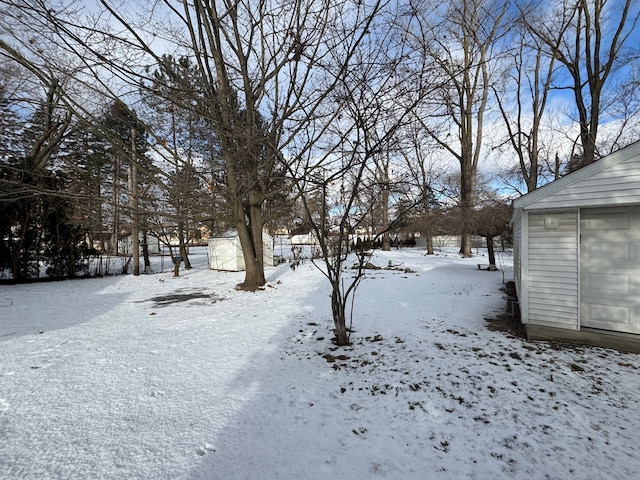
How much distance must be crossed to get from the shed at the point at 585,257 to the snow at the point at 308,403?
0.66 meters

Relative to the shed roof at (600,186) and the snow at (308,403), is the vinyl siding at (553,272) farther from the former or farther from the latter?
the snow at (308,403)

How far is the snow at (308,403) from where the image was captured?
2127 millimetres

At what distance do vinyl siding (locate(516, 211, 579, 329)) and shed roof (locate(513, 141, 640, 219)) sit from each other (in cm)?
37

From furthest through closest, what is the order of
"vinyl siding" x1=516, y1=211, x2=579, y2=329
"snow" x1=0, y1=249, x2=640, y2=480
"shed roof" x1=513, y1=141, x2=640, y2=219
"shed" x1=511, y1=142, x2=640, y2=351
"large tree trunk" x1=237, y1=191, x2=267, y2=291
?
"large tree trunk" x1=237, y1=191, x2=267, y2=291 < "vinyl siding" x1=516, y1=211, x2=579, y2=329 < "shed" x1=511, y1=142, x2=640, y2=351 < "shed roof" x1=513, y1=141, x2=640, y2=219 < "snow" x1=0, y1=249, x2=640, y2=480

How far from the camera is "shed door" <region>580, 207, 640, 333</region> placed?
4.41 metres

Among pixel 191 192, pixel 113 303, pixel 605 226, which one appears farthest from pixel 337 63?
pixel 113 303

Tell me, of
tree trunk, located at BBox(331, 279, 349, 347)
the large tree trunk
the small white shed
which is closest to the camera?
tree trunk, located at BBox(331, 279, 349, 347)

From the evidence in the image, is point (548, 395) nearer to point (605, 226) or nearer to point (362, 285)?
point (605, 226)

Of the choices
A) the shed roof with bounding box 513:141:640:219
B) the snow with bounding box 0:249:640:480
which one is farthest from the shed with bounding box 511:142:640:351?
the snow with bounding box 0:249:640:480

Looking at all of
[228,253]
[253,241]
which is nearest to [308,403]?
[253,241]

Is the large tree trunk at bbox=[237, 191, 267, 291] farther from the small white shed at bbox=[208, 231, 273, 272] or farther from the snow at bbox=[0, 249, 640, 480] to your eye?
the small white shed at bbox=[208, 231, 273, 272]

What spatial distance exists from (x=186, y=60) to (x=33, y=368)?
20.8ft

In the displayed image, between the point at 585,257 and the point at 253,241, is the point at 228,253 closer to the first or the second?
the point at 253,241

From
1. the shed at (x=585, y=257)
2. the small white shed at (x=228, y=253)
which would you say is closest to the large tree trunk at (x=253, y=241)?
the small white shed at (x=228, y=253)
